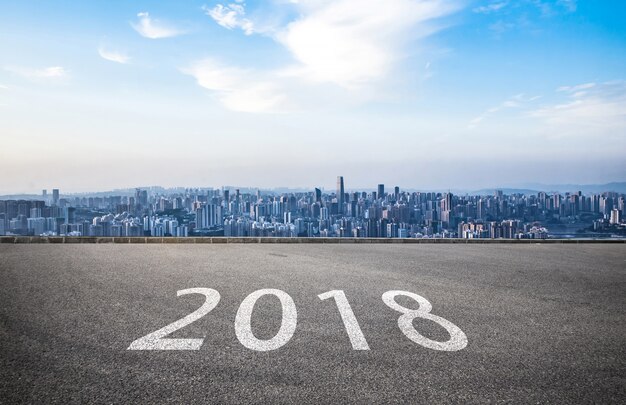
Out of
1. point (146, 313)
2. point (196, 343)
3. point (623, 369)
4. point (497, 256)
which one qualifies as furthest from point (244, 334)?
point (497, 256)

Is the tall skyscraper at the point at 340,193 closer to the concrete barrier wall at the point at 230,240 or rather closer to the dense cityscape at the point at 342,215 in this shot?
the dense cityscape at the point at 342,215

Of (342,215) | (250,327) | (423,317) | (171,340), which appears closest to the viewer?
(171,340)

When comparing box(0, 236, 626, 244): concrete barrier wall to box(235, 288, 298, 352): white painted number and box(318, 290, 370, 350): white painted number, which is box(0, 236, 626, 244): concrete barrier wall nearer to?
box(235, 288, 298, 352): white painted number

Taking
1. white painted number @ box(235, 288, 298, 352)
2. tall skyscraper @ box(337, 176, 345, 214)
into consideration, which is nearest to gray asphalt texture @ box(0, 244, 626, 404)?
white painted number @ box(235, 288, 298, 352)

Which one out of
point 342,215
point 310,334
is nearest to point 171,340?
point 310,334

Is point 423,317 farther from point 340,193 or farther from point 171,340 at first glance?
point 340,193

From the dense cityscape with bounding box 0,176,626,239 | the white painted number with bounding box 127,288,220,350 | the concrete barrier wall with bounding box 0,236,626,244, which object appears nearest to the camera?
the white painted number with bounding box 127,288,220,350
